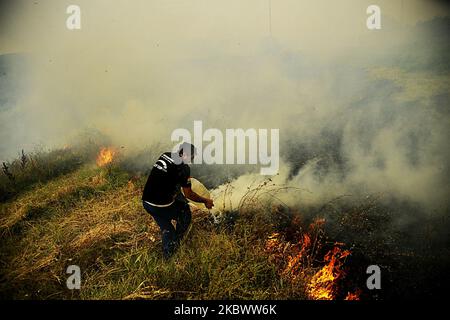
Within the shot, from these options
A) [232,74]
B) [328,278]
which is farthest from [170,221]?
[232,74]

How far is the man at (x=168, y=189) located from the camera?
13.6ft

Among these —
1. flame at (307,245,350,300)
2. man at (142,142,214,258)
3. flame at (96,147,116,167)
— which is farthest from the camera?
flame at (96,147,116,167)

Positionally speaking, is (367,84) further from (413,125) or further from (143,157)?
(143,157)

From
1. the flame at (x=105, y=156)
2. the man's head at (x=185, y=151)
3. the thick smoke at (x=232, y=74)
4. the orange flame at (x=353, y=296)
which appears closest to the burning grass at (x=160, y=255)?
the orange flame at (x=353, y=296)

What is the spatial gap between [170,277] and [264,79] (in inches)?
338

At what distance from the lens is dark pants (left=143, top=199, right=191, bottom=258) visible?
13.9 ft

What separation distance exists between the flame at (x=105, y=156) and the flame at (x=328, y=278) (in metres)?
6.00

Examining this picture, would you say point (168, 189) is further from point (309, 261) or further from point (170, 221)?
point (309, 261)

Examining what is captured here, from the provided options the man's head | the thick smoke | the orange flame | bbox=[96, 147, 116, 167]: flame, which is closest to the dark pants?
the man's head

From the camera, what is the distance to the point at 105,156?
8.38 m

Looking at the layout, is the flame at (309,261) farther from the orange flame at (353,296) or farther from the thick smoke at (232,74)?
the thick smoke at (232,74)

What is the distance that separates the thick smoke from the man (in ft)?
11.0

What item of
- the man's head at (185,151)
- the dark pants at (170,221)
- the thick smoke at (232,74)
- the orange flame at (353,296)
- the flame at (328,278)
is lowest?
the orange flame at (353,296)

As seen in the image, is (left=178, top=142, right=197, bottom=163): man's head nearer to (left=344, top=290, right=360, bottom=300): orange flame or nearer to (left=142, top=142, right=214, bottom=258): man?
(left=142, top=142, right=214, bottom=258): man
